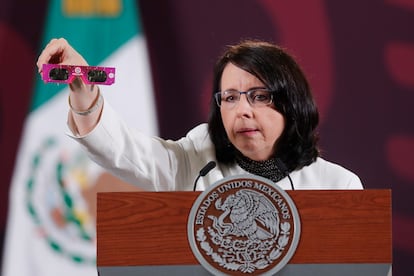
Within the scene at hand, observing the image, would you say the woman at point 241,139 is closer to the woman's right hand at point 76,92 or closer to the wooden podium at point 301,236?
the woman's right hand at point 76,92

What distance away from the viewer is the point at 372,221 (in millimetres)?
1411

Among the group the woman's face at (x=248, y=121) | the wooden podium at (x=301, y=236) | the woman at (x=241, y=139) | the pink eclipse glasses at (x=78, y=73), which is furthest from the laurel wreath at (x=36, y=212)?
the wooden podium at (x=301, y=236)

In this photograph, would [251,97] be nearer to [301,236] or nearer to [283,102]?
[283,102]

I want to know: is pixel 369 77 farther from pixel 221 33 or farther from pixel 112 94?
pixel 112 94

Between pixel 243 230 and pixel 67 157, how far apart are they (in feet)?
5.68

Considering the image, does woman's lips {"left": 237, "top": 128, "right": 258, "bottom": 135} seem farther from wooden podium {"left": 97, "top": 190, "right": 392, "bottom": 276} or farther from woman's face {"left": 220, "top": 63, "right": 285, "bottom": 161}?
wooden podium {"left": 97, "top": 190, "right": 392, "bottom": 276}

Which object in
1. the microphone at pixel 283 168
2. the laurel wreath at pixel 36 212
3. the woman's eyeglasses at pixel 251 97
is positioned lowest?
the laurel wreath at pixel 36 212

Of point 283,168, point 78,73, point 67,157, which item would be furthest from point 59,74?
point 67,157

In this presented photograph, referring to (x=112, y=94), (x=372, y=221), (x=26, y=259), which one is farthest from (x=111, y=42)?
(x=372, y=221)

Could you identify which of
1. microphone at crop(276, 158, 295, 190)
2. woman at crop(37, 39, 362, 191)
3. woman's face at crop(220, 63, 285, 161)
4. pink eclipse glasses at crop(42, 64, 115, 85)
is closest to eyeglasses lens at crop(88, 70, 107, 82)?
pink eclipse glasses at crop(42, 64, 115, 85)

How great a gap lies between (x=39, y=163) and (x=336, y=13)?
138 centimetres

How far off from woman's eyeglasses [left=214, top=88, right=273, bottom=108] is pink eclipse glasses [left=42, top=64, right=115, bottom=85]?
38 centimetres

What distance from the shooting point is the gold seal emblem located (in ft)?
4.54

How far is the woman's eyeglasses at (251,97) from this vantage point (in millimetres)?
1780
